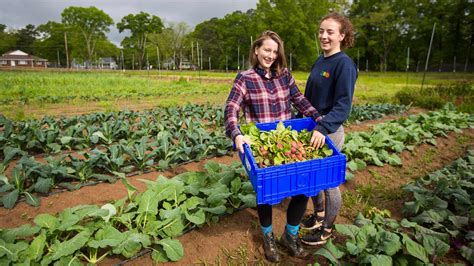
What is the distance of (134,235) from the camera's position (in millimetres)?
2191

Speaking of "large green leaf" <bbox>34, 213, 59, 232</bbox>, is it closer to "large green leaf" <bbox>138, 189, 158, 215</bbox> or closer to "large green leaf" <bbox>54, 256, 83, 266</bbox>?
"large green leaf" <bbox>54, 256, 83, 266</bbox>

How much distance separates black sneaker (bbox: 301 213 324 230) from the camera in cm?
278

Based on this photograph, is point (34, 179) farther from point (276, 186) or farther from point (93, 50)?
point (93, 50)

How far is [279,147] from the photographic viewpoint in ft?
6.25

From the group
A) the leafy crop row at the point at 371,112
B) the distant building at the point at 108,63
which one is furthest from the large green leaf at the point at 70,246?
the distant building at the point at 108,63

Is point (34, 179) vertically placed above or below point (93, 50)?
below

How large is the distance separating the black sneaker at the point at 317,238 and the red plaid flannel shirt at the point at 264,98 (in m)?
1.08

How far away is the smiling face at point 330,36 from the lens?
2164 millimetres

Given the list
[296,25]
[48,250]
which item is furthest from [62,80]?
[296,25]

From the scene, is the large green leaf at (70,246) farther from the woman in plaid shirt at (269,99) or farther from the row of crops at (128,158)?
the woman in plaid shirt at (269,99)

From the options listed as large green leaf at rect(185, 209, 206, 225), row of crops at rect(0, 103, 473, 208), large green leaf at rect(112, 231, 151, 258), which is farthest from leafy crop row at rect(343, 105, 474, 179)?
large green leaf at rect(112, 231, 151, 258)

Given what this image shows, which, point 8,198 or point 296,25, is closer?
point 8,198

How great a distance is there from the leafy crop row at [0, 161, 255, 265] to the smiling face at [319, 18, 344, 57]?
→ 146 cm

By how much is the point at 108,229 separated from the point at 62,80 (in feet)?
61.8
